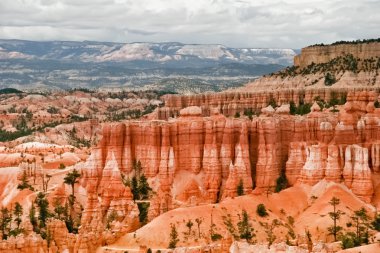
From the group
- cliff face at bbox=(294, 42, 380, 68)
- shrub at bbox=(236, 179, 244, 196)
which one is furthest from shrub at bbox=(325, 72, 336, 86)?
shrub at bbox=(236, 179, 244, 196)

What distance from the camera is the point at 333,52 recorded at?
465 feet

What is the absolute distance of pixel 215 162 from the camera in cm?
8450

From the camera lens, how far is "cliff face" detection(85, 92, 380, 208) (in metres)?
81.5

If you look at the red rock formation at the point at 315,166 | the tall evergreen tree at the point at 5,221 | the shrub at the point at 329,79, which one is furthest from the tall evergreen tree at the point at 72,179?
the shrub at the point at 329,79

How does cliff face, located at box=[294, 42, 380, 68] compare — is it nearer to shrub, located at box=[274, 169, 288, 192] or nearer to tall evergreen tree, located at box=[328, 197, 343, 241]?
shrub, located at box=[274, 169, 288, 192]

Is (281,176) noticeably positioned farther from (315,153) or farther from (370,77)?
(370,77)

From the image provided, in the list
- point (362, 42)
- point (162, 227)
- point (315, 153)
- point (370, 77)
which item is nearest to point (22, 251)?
point (162, 227)

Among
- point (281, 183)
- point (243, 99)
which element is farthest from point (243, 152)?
point (243, 99)

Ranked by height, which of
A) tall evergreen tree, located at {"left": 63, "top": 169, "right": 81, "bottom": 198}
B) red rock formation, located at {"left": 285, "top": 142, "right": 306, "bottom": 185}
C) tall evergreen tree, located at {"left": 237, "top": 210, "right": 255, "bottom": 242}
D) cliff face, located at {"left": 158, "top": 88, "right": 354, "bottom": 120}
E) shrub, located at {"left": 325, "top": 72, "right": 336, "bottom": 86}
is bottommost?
tall evergreen tree, located at {"left": 237, "top": 210, "right": 255, "bottom": 242}

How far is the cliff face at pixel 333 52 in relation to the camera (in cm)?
13362

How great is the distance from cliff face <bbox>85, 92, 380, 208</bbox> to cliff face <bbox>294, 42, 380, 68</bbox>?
150 ft

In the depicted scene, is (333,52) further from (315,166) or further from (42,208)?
(42,208)

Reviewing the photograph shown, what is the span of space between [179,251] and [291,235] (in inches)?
420

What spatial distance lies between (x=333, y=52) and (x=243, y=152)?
62.4 m
